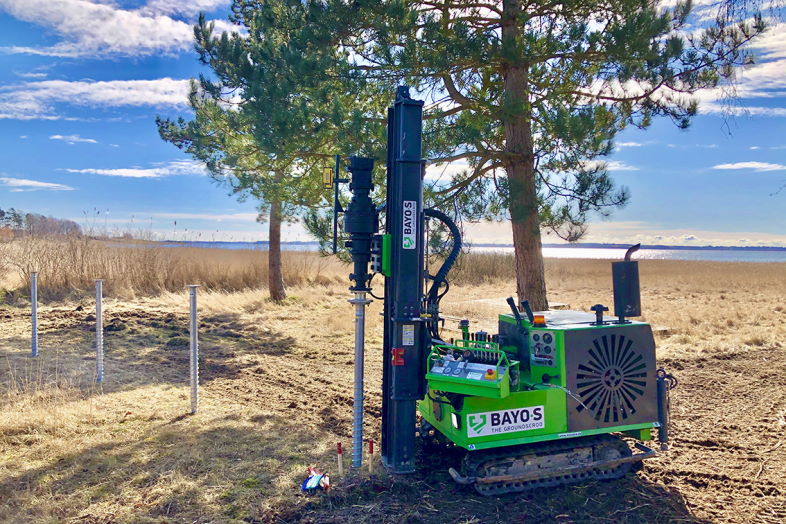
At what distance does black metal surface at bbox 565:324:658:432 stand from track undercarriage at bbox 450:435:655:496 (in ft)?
0.64

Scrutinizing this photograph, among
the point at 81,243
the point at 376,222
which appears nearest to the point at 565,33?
the point at 376,222

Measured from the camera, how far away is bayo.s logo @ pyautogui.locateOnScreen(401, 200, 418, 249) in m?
4.58

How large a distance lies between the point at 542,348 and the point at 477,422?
2.62ft

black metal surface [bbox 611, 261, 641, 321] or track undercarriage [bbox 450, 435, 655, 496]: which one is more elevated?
black metal surface [bbox 611, 261, 641, 321]

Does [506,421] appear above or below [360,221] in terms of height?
below

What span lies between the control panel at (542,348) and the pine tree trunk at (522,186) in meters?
3.48

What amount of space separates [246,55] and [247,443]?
848cm

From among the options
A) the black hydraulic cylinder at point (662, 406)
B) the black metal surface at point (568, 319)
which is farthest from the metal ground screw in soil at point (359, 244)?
the black hydraulic cylinder at point (662, 406)

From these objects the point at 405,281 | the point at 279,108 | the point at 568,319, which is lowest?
the point at 568,319

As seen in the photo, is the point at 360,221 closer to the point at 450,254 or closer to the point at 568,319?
the point at 450,254

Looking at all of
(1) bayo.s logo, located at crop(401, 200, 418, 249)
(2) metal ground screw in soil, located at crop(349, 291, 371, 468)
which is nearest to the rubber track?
(2) metal ground screw in soil, located at crop(349, 291, 371, 468)

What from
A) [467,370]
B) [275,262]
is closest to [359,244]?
[467,370]

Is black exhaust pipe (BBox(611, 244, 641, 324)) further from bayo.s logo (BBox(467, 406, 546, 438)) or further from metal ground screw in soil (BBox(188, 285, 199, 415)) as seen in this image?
metal ground screw in soil (BBox(188, 285, 199, 415))

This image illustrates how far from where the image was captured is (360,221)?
473 centimetres
